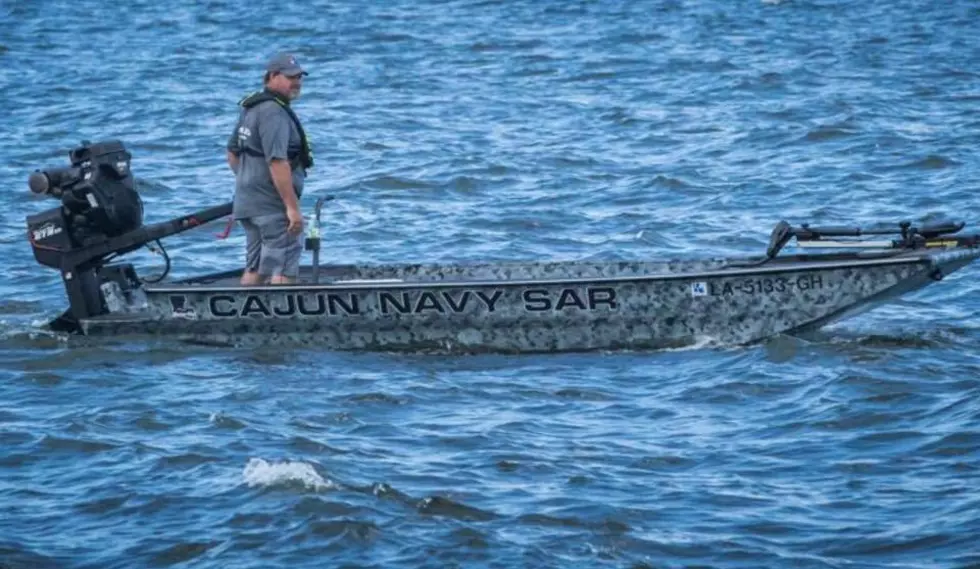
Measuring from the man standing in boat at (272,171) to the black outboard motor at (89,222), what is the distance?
0.34 m

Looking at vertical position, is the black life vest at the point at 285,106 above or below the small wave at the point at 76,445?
above

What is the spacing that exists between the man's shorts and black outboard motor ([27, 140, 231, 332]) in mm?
293

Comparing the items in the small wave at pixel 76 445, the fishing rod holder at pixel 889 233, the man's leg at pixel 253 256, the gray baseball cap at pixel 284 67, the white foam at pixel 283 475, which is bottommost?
the white foam at pixel 283 475

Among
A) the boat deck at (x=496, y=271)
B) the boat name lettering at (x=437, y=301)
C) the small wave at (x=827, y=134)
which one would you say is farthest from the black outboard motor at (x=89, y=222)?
the small wave at (x=827, y=134)

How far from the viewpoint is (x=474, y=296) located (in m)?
11.8

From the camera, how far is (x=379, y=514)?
8953mm

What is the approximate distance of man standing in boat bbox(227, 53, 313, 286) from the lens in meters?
11.5

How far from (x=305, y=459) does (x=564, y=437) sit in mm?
1493

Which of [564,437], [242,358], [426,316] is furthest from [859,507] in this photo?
[242,358]

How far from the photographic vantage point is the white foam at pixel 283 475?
9.34 m

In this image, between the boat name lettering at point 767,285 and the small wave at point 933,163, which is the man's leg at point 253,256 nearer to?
the boat name lettering at point 767,285

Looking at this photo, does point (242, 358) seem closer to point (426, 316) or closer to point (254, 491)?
point (426, 316)

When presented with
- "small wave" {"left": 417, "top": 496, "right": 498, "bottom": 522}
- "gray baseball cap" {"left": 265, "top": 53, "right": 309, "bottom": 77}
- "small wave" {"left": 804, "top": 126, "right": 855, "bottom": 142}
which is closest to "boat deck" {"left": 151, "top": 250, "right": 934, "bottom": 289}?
"gray baseball cap" {"left": 265, "top": 53, "right": 309, "bottom": 77}

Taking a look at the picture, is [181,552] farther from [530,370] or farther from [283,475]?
[530,370]
